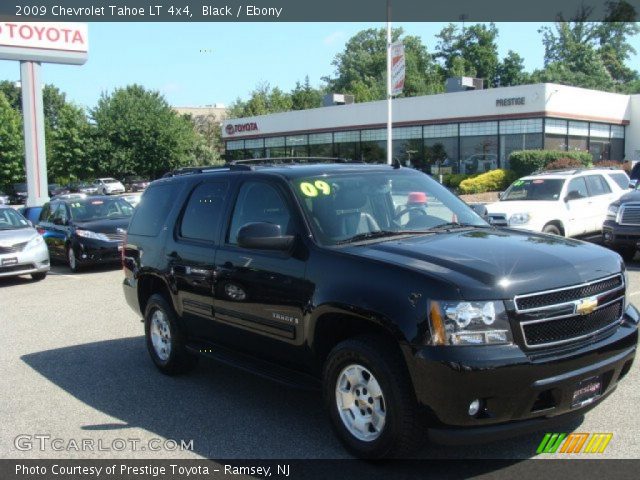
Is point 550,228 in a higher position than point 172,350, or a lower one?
higher

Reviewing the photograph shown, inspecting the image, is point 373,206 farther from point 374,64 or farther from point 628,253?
point 374,64

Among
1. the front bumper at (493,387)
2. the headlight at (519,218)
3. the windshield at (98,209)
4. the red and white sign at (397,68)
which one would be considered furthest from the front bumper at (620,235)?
the red and white sign at (397,68)

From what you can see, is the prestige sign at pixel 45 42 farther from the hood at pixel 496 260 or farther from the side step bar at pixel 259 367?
the hood at pixel 496 260

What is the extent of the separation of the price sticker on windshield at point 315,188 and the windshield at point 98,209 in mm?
11401

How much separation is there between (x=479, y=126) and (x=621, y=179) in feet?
67.0

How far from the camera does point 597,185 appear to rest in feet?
47.1

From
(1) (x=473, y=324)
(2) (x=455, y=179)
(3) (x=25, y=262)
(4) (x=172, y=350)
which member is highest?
(2) (x=455, y=179)

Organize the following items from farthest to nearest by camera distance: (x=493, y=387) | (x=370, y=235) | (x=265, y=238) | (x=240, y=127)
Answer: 1. (x=240, y=127)
2. (x=370, y=235)
3. (x=265, y=238)
4. (x=493, y=387)

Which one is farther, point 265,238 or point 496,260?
point 265,238

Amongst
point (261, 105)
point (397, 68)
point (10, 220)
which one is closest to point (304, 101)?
point (261, 105)

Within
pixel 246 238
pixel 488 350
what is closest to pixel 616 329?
pixel 488 350

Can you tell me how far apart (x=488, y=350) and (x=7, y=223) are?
12.8 metres

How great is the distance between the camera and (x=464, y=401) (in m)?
3.71

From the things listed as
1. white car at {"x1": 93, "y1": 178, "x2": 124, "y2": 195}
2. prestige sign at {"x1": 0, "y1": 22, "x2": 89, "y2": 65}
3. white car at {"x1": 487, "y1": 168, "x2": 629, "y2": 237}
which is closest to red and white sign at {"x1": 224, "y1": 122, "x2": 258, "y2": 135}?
white car at {"x1": 93, "y1": 178, "x2": 124, "y2": 195}
